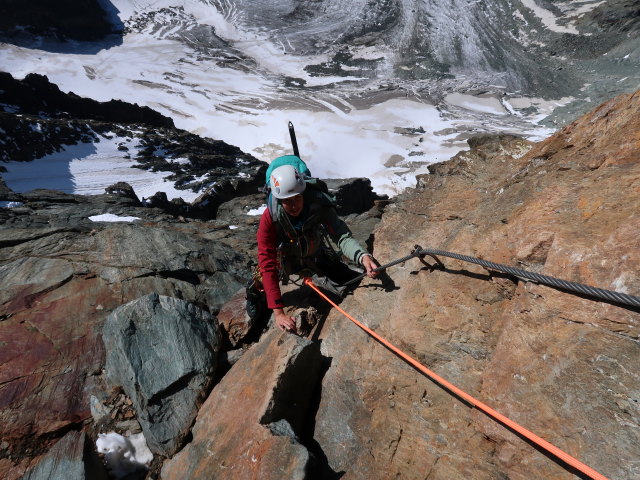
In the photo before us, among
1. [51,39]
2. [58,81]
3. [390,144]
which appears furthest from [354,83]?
[51,39]

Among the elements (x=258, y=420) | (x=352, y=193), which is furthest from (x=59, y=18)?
(x=258, y=420)

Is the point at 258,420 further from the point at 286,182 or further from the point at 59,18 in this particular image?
the point at 59,18

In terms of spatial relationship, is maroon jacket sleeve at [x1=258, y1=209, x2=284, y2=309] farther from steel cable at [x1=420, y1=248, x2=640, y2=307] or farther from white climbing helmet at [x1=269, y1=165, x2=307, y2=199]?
steel cable at [x1=420, y1=248, x2=640, y2=307]

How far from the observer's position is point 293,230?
314 centimetres

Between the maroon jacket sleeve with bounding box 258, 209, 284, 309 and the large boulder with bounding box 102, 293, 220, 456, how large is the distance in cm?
92

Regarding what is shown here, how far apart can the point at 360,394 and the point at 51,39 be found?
65.6 meters

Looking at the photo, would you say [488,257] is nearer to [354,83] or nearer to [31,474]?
[31,474]

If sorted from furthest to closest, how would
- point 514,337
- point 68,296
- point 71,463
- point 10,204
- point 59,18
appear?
point 59,18, point 10,204, point 68,296, point 71,463, point 514,337

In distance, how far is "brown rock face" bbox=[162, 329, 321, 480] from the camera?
80.7 inches

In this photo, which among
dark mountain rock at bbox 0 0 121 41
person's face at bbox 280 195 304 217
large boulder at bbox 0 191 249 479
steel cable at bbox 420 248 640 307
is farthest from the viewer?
dark mountain rock at bbox 0 0 121 41

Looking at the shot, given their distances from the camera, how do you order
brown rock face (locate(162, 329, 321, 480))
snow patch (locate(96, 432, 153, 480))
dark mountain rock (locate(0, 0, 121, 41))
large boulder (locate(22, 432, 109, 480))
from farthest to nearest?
dark mountain rock (locate(0, 0, 121, 41)), snow patch (locate(96, 432, 153, 480)), large boulder (locate(22, 432, 109, 480)), brown rock face (locate(162, 329, 321, 480))

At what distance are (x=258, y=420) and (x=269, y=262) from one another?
4.15 ft

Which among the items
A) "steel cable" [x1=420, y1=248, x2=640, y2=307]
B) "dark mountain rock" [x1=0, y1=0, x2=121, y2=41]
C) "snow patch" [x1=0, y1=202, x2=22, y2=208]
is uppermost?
"steel cable" [x1=420, y1=248, x2=640, y2=307]

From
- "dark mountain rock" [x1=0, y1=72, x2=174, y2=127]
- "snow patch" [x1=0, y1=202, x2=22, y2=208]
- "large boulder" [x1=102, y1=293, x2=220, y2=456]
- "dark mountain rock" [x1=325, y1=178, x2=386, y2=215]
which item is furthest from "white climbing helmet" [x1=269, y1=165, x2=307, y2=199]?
"dark mountain rock" [x1=0, y1=72, x2=174, y2=127]
